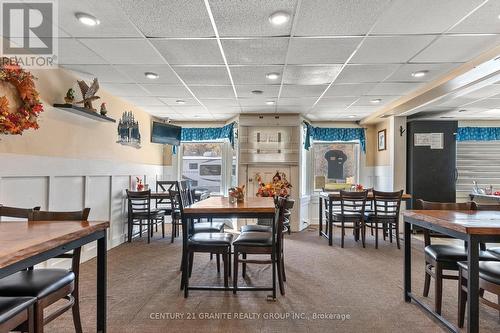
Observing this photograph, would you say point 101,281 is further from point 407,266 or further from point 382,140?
point 382,140

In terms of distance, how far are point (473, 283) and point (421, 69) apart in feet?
8.52

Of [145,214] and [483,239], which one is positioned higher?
[483,239]

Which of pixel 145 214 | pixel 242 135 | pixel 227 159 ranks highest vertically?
pixel 242 135

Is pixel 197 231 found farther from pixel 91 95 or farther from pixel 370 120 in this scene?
pixel 370 120

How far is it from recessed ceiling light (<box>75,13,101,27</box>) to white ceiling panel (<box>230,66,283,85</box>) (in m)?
1.49

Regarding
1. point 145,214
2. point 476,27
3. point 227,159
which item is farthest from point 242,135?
point 476,27

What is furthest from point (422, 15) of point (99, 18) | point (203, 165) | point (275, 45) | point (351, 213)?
point (203, 165)

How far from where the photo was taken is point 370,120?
6418 millimetres

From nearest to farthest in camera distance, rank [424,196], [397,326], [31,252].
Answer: [31,252] < [397,326] < [424,196]

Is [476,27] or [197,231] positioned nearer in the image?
[476,27]

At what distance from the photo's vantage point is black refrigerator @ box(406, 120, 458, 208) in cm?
548

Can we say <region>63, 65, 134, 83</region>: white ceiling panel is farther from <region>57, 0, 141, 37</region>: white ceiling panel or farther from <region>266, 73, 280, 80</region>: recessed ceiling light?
<region>266, 73, 280, 80</region>: recessed ceiling light

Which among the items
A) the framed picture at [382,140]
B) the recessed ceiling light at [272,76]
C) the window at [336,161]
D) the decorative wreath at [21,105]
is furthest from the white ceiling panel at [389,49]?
the window at [336,161]

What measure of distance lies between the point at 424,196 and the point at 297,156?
2425mm
